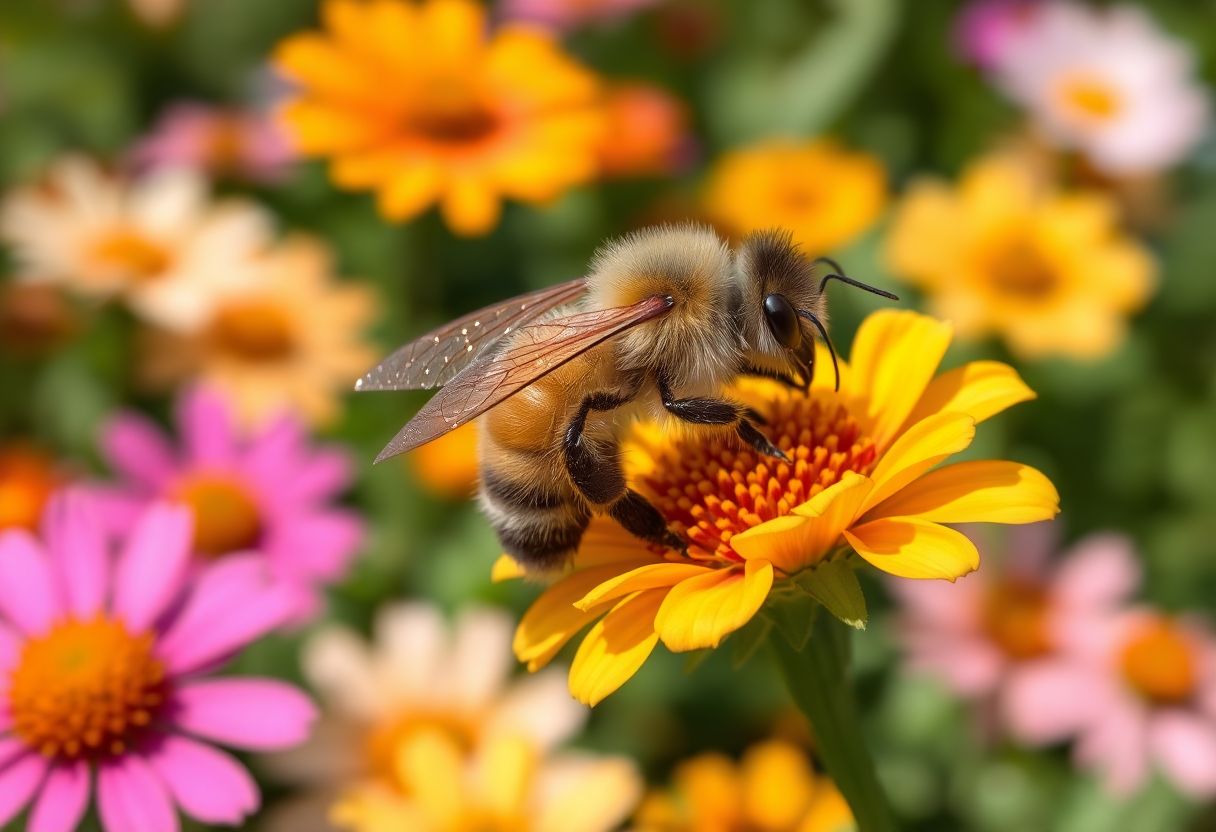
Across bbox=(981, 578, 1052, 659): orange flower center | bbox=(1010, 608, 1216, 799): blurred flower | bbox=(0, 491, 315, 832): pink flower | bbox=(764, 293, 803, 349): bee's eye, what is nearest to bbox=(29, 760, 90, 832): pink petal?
bbox=(0, 491, 315, 832): pink flower

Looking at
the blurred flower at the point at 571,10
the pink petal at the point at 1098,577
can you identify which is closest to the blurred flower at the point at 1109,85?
the blurred flower at the point at 571,10

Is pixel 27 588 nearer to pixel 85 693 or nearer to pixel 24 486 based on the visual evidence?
pixel 85 693

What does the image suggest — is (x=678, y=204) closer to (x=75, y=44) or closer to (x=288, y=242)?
(x=288, y=242)

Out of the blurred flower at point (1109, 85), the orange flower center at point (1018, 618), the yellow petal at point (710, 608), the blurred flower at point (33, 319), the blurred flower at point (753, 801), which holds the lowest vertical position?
the orange flower center at point (1018, 618)

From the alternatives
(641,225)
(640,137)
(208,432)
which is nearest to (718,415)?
(208,432)

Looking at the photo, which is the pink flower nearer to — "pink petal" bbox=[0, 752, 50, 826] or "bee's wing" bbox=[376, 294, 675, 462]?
"pink petal" bbox=[0, 752, 50, 826]

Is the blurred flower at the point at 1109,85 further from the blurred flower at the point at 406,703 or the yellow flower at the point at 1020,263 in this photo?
the blurred flower at the point at 406,703
